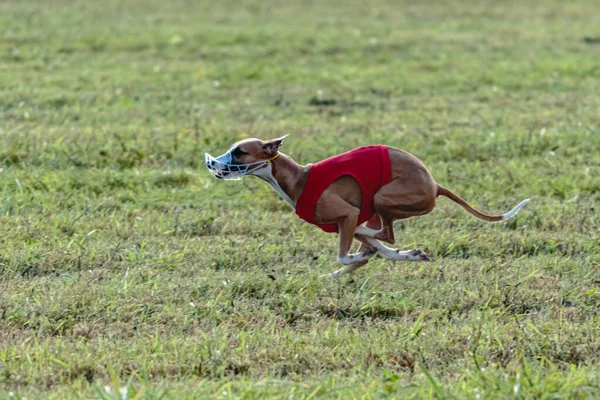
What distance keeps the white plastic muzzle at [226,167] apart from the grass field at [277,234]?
64cm

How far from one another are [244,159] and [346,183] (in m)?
0.62

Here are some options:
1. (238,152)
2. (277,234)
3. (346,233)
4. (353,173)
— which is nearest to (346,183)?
(353,173)

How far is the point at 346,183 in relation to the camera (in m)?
5.55

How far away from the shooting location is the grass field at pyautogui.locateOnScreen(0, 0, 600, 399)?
14.2 feet

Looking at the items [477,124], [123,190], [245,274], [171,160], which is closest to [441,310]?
[245,274]

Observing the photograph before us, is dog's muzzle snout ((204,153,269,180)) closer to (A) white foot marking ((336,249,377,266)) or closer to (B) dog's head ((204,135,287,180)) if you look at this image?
(B) dog's head ((204,135,287,180))

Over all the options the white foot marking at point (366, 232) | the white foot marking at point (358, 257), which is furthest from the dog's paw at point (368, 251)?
the white foot marking at point (366, 232)

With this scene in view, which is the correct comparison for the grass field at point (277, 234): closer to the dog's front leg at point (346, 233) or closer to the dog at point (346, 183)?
the dog's front leg at point (346, 233)

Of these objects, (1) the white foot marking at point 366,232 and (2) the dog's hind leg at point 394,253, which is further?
(1) the white foot marking at point 366,232

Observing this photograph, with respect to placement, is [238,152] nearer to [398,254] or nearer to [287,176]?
[287,176]

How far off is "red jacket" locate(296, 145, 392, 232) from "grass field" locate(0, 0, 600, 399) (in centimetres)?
48

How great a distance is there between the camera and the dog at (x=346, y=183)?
5.48 meters

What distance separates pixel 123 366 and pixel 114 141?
194 inches

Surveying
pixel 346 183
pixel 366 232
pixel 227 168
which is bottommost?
pixel 366 232
